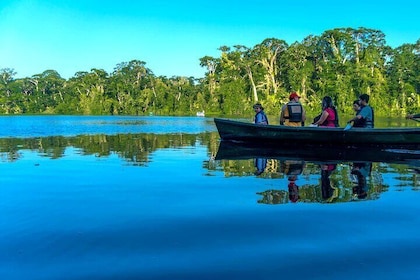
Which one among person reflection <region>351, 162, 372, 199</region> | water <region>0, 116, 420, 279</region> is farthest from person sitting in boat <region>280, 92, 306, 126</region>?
water <region>0, 116, 420, 279</region>

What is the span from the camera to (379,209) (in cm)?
475

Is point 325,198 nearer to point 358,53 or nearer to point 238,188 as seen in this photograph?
point 238,188

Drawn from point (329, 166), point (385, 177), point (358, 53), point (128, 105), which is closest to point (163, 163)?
point (329, 166)

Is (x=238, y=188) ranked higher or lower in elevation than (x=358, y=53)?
lower

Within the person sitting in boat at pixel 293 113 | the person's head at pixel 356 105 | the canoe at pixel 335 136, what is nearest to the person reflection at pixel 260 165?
the canoe at pixel 335 136

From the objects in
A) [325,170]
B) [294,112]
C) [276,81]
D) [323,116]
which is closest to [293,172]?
[325,170]

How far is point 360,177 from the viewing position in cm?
695

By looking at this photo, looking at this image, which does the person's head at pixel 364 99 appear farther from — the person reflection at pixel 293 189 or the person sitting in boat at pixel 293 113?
the person reflection at pixel 293 189

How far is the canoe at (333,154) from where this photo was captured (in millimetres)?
9570

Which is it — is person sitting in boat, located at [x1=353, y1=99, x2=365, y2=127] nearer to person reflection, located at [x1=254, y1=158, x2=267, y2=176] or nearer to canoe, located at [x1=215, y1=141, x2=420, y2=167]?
canoe, located at [x1=215, y1=141, x2=420, y2=167]

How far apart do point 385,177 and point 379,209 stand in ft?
8.17

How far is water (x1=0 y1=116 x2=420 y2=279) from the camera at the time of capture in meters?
3.02

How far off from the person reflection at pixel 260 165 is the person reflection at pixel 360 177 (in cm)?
157

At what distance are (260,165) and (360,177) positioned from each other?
85.4 inches
